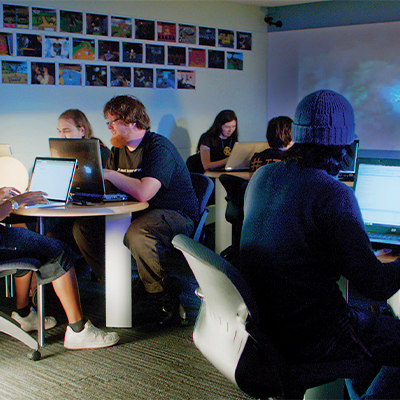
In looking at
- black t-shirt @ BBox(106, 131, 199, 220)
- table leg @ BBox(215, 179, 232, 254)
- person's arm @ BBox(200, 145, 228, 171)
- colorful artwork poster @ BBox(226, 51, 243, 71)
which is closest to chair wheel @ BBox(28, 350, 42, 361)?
black t-shirt @ BBox(106, 131, 199, 220)

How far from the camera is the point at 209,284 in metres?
1.22

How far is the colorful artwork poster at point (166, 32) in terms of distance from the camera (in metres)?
4.70

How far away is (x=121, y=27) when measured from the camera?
14.6 ft

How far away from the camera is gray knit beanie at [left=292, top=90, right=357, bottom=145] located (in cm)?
128

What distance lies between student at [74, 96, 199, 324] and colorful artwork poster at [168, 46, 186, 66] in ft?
7.60

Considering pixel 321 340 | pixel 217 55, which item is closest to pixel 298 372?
pixel 321 340

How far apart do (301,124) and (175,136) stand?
12.2 ft

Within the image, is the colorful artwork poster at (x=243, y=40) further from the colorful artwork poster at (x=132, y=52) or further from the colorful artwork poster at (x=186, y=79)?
the colorful artwork poster at (x=132, y=52)

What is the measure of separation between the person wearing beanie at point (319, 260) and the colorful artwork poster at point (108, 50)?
3453mm

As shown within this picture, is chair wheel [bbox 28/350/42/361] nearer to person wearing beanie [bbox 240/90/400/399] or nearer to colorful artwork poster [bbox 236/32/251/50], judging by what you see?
person wearing beanie [bbox 240/90/400/399]

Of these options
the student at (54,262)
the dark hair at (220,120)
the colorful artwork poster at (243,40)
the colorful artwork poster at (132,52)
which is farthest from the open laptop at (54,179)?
the colorful artwork poster at (243,40)

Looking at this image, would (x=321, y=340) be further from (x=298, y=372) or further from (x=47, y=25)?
(x=47, y=25)

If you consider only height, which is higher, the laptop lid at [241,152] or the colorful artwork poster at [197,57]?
the colorful artwork poster at [197,57]

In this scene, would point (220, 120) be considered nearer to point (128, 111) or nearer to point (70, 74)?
point (70, 74)
